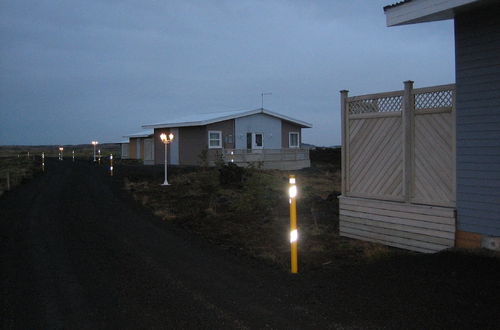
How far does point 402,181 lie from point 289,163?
72.9ft

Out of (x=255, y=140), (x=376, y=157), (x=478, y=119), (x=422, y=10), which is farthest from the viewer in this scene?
(x=255, y=140)

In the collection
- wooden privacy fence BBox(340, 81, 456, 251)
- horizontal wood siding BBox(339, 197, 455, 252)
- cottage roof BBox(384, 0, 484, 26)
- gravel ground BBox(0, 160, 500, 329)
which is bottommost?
gravel ground BBox(0, 160, 500, 329)

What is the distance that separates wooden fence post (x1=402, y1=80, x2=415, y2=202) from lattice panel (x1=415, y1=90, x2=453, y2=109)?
11 centimetres

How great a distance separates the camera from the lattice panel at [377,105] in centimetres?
780

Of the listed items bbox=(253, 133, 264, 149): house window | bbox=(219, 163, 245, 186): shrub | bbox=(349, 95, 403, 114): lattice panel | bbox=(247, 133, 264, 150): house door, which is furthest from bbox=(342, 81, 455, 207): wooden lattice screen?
A: bbox=(253, 133, 264, 149): house window

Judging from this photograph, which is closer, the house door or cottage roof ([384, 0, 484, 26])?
cottage roof ([384, 0, 484, 26])

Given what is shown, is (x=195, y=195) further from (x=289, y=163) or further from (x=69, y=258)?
(x=289, y=163)

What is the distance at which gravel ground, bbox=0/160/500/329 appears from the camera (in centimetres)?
457

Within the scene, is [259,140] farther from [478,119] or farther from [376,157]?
[478,119]

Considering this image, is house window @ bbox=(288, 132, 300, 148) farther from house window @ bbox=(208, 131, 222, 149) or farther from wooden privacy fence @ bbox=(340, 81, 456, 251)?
wooden privacy fence @ bbox=(340, 81, 456, 251)

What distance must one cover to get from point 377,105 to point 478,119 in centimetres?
197

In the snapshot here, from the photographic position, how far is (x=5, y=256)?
7363 millimetres

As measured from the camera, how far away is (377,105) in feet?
27.1

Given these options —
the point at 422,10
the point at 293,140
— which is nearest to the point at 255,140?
the point at 293,140
